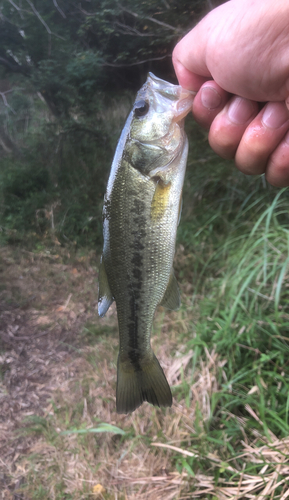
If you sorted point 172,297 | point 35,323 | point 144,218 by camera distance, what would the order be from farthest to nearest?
point 35,323 < point 172,297 < point 144,218

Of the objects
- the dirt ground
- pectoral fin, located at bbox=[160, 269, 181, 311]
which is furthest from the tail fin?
the dirt ground

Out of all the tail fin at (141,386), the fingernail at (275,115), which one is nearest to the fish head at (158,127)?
the fingernail at (275,115)

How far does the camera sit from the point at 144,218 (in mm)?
866

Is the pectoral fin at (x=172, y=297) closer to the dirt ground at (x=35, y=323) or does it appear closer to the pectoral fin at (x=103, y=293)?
the pectoral fin at (x=103, y=293)

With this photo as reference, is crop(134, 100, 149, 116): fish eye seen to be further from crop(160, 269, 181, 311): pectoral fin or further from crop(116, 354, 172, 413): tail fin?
crop(116, 354, 172, 413): tail fin

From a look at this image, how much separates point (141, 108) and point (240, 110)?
399mm

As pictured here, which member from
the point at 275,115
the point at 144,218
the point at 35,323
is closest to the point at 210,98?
the point at 275,115

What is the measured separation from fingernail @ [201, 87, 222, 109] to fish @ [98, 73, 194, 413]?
11 centimetres

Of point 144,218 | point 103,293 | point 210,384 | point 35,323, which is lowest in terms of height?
point 35,323

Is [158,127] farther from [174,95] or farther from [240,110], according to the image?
[240,110]

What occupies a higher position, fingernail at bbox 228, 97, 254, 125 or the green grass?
fingernail at bbox 228, 97, 254, 125

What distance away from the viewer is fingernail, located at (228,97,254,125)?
1.05 m

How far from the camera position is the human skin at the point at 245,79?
81 cm

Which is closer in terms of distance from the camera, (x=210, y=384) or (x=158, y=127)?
(x=158, y=127)
